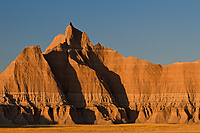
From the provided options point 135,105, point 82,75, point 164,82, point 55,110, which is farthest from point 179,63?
point 55,110

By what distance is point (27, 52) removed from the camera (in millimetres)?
143625

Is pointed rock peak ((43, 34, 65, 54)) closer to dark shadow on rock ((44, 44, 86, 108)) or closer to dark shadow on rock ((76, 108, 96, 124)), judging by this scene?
dark shadow on rock ((44, 44, 86, 108))

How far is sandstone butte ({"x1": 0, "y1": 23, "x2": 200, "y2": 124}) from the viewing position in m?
136

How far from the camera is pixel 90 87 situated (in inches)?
5743

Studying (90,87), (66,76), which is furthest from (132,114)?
(66,76)

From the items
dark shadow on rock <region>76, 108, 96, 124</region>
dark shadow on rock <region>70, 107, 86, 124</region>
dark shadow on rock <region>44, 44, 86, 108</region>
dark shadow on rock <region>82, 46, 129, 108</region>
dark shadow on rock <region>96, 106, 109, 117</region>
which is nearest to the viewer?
dark shadow on rock <region>70, 107, 86, 124</region>

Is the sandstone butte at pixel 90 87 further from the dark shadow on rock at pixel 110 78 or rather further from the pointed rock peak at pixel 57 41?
the pointed rock peak at pixel 57 41

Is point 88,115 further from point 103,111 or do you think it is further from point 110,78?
point 110,78

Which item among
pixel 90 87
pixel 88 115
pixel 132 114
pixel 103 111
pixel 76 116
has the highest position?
pixel 90 87

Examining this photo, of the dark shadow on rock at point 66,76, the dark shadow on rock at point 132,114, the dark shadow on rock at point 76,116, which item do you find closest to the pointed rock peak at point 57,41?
the dark shadow on rock at point 66,76

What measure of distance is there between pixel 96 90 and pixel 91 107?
5.66m

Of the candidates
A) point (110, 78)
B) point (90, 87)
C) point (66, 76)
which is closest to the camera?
point (90, 87)

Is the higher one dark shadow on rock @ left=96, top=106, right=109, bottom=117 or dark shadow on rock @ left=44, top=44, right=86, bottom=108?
dark shadow on rock @ left=44, top=44, right=86, bottom=108

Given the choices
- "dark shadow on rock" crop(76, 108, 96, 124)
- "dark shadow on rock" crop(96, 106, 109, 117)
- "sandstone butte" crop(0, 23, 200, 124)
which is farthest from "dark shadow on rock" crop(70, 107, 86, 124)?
"dark shadow on rock" crop(96, 106, 109, 117)
